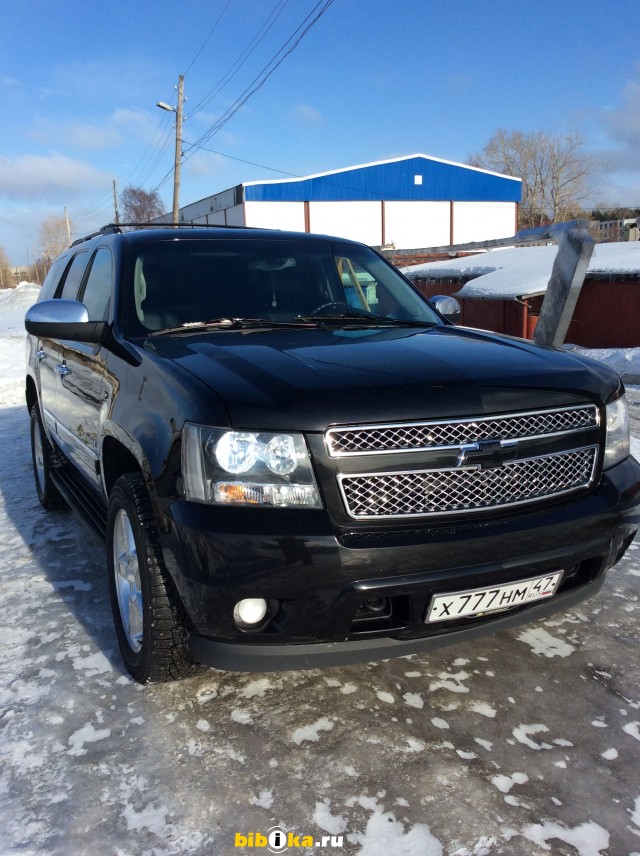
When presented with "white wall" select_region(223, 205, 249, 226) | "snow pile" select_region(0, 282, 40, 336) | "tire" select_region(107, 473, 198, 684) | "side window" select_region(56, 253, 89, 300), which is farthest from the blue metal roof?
"tire" select_region(107, 473, 198, 684)

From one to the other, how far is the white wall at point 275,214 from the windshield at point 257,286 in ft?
129

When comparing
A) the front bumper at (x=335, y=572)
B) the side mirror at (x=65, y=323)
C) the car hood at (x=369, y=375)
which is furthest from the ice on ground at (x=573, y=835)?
the side mirror at (x=65, y=323)

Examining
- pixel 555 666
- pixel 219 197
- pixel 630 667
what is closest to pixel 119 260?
pixel 555 666

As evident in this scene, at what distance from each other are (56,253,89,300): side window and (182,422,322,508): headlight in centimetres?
253

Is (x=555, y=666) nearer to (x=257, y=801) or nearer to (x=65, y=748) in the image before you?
(x=257, y=801)

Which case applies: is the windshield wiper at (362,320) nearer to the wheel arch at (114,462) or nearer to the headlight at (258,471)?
the wheel arch at (114,462)

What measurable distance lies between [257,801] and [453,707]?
2.72 ft

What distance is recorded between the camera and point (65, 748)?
7.90 feet

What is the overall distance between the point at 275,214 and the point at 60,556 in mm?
40654

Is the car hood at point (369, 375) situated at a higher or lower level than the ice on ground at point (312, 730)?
higher

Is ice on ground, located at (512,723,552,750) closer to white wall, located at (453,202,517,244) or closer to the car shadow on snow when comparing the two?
the car shadow on snow

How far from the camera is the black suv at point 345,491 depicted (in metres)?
2.18

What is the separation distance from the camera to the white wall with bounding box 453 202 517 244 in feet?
151

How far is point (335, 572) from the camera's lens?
2.13m
